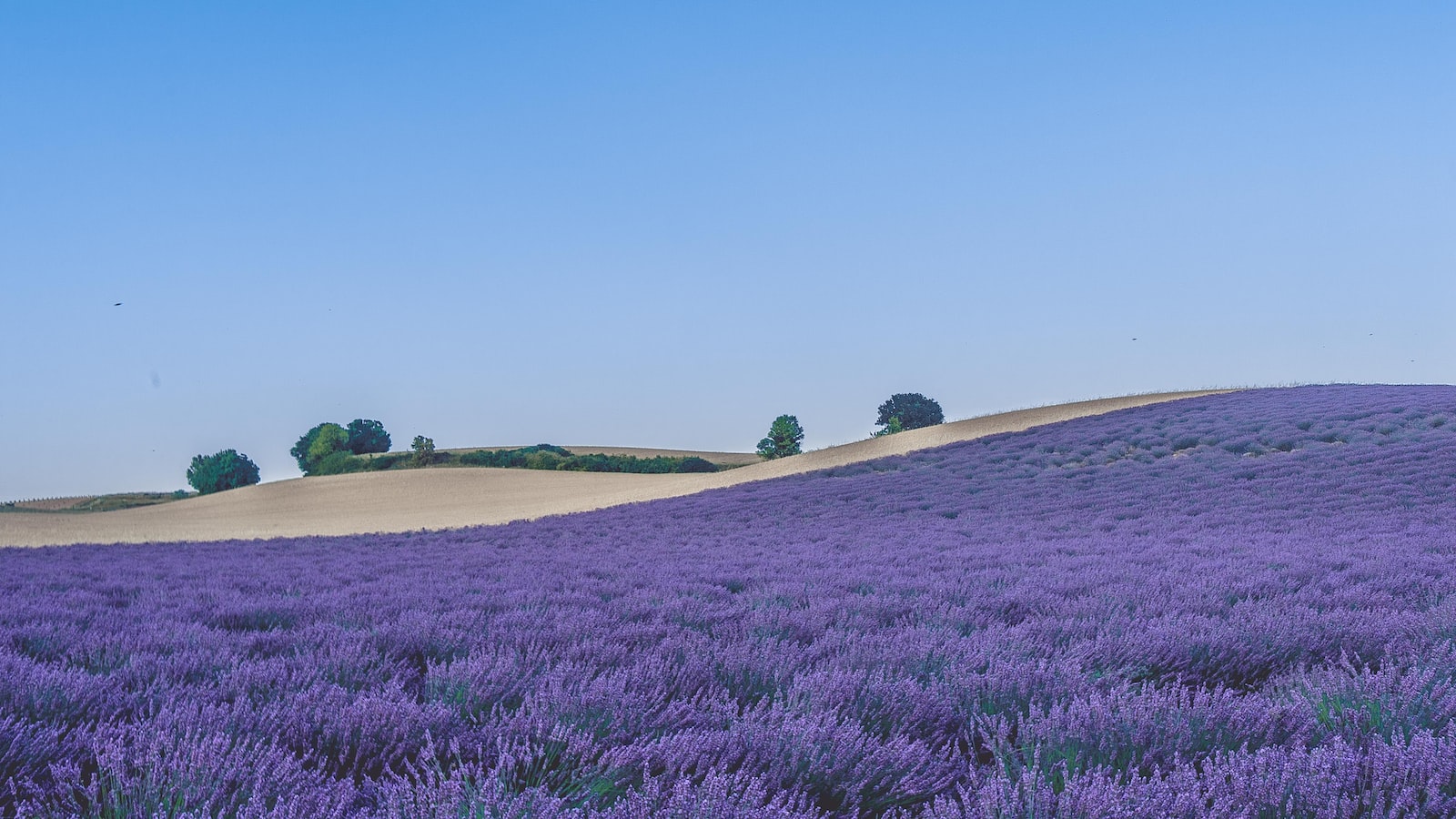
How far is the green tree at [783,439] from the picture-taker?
49.2m

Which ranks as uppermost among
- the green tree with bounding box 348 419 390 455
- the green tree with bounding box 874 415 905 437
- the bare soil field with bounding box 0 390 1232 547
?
the green tree with bounding box 348 419 390 455

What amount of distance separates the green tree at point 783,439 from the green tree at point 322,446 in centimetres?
2284

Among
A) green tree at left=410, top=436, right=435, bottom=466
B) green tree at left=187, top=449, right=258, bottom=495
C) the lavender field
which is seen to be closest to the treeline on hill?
green tree at left=410, top=436, right=435, bottom=466

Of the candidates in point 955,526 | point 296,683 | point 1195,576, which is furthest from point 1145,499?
point 296,683

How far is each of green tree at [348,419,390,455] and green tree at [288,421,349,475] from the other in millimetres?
378

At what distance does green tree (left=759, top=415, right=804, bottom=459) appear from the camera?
4925 cm

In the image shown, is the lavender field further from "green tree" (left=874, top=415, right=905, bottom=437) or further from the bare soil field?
"green tree" (left=874, top=415, right=905, bottom=437)

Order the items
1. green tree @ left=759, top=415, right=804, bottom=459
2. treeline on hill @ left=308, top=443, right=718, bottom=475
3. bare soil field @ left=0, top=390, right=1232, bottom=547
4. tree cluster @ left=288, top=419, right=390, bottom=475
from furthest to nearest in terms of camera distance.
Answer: green tree @ left=759, top=415, right=804, bottom=459
tree cluster @ left=288, top=419, right=390, bottom=475
treeline on hill @ left=308, top=443, right=718, bottom=475
bare soil field @ left=0, top=390, right=1232, bottom=547

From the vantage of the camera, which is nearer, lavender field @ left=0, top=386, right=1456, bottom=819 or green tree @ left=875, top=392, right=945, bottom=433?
lavender field @ left=0, top=386, right=1456, bottom=819

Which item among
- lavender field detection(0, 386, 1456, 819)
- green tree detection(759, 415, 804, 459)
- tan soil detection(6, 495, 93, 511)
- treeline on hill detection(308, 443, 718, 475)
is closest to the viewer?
lavender field detection(0, 386, 1456, 819)

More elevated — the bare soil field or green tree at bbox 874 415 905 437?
green tree at bbox 874 415 905 437

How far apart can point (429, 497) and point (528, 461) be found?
10.2 meters

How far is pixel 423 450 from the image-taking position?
3831cm

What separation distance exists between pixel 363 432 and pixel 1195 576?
4681 centimetres
